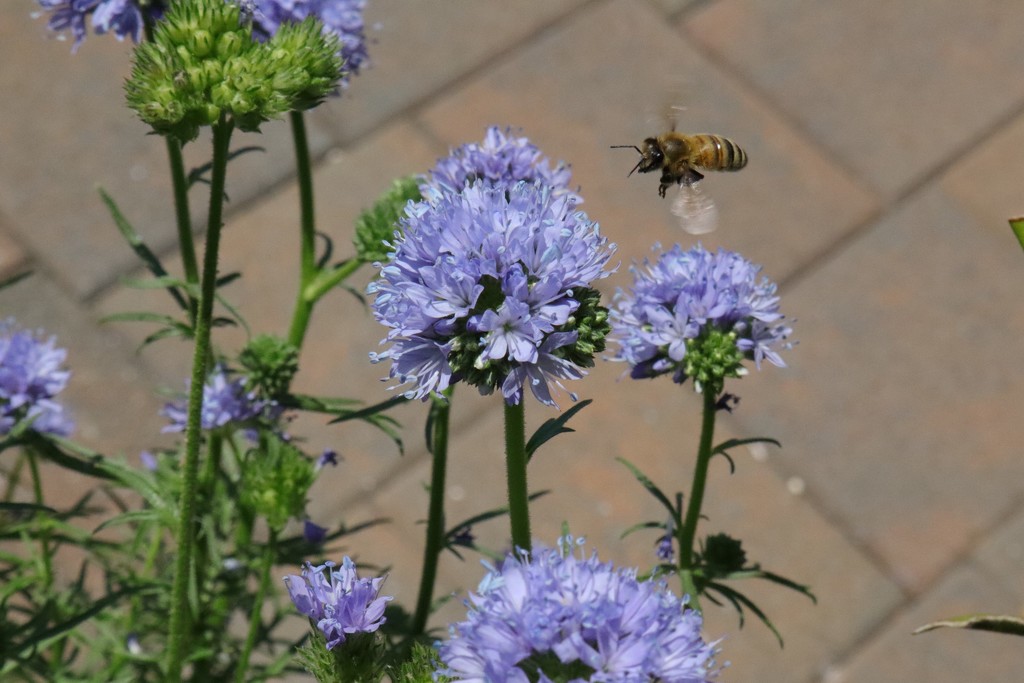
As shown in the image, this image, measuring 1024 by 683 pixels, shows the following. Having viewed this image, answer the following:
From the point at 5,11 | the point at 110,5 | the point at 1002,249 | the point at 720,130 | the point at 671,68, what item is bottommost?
the point at 110,5

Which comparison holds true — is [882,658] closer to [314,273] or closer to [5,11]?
[314,273]

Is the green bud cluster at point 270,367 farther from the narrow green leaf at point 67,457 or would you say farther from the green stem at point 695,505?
the green stem at point 695,505

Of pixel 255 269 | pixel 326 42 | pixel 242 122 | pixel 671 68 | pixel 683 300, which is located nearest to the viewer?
pixel 242 122

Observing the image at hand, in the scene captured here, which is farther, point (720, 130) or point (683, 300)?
point (720, 130)

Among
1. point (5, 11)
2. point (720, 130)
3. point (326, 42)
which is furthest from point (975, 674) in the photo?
point (5, 11)

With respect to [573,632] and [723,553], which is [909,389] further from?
[573,632]

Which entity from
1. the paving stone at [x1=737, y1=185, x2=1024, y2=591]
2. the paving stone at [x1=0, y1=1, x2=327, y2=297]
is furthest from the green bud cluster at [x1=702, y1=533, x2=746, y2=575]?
the paving stone at [x1=0, y1=1, x2=327, y2=297]
